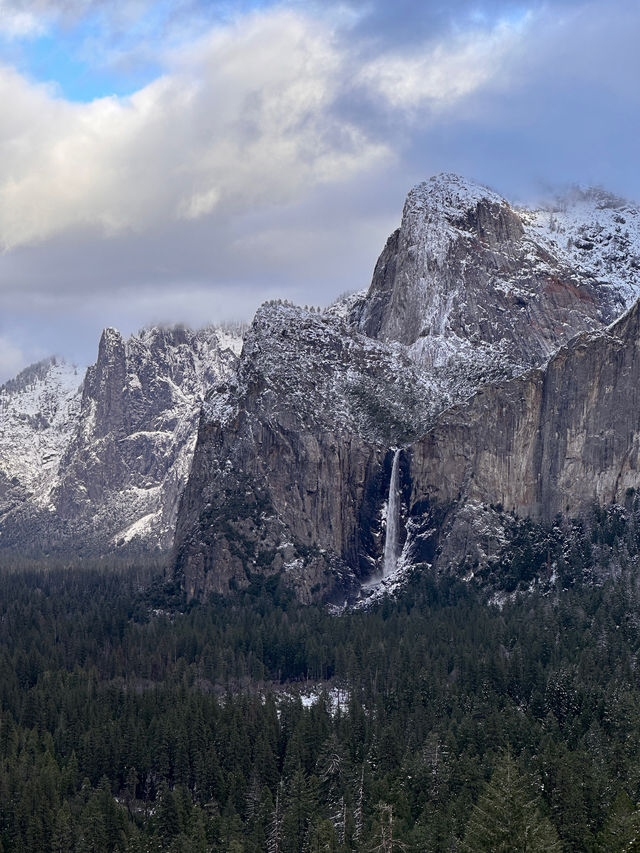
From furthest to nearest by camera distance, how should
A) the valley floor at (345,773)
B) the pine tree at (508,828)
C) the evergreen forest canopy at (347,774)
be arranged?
the valley floor at (345,773), the evergreen forest canopy at (347,774), the pine tree at (508,828)

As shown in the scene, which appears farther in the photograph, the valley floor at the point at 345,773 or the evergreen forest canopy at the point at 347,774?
the valley floor at the point at 345,773

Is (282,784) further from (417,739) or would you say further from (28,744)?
(28,744)

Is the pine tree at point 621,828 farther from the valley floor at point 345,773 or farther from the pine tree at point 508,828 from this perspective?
the pine tree at point 508,828

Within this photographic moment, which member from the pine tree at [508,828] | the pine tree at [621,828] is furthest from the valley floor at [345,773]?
the pine tree at [621,828]

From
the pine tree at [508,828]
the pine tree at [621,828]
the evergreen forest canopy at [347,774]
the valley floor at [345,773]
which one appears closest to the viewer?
the pine tree at [508,828]

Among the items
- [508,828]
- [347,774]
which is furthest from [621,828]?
[347,774]

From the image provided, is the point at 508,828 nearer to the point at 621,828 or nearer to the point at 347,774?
the point at 621,828

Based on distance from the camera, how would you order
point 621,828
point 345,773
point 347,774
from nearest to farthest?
point 621,828
point 347,774
point 345,773

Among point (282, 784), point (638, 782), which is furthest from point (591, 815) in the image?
point (282, 784)

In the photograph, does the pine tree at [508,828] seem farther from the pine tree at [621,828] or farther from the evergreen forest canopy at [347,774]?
the pine tree at [621,828]

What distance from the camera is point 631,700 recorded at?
6954 inches

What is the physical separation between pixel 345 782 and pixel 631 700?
3803cm

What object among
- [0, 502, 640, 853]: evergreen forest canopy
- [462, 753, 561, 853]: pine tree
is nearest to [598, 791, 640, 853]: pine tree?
[0, 502, 640, 853]: evergreen forest canopy

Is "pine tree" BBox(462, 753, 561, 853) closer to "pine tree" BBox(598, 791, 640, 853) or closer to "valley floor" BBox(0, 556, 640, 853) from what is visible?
"valley floor" BBox(0, 556, 640, 853)
